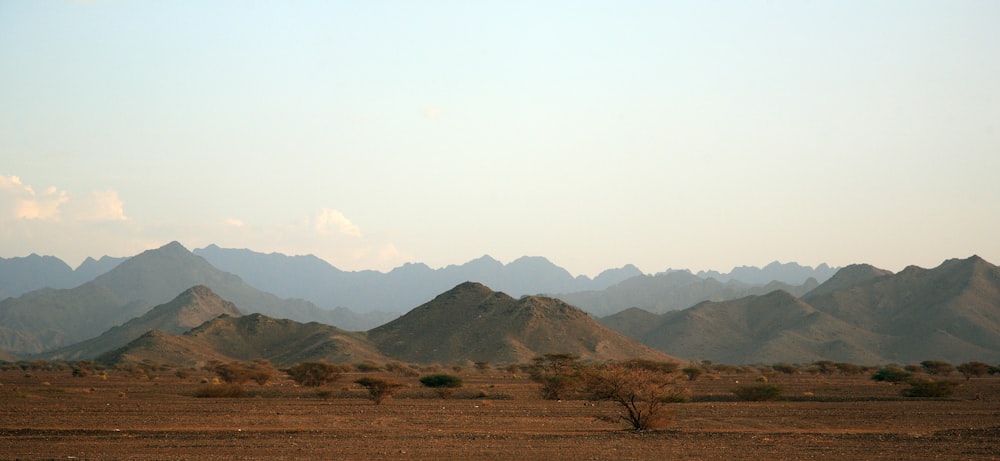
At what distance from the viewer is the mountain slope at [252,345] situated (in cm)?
11806

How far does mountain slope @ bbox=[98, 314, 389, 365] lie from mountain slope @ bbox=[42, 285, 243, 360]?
29.3 metres

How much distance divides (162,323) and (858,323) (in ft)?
388

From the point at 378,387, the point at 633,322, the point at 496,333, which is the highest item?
the point at 633,322

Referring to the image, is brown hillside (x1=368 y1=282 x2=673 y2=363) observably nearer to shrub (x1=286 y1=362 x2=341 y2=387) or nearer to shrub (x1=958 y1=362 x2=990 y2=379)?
shrub (x1=958 y1=362 x2=990 y2=379)

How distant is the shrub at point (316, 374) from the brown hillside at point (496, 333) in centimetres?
5321

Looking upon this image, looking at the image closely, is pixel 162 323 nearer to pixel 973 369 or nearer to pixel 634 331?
pixel 634 331

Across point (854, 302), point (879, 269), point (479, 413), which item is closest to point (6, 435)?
point (479, 413)

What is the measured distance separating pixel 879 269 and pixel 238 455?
612 ft

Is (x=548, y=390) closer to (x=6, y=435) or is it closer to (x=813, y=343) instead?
(x=6, y=435)

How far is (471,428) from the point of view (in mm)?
33406

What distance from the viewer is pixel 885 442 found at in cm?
2886

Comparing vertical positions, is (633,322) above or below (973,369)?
above

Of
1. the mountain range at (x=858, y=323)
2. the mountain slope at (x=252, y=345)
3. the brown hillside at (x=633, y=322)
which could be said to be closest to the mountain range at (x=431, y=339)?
the mountain slope at (x=252, y=345)

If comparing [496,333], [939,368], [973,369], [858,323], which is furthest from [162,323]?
[973,369]
